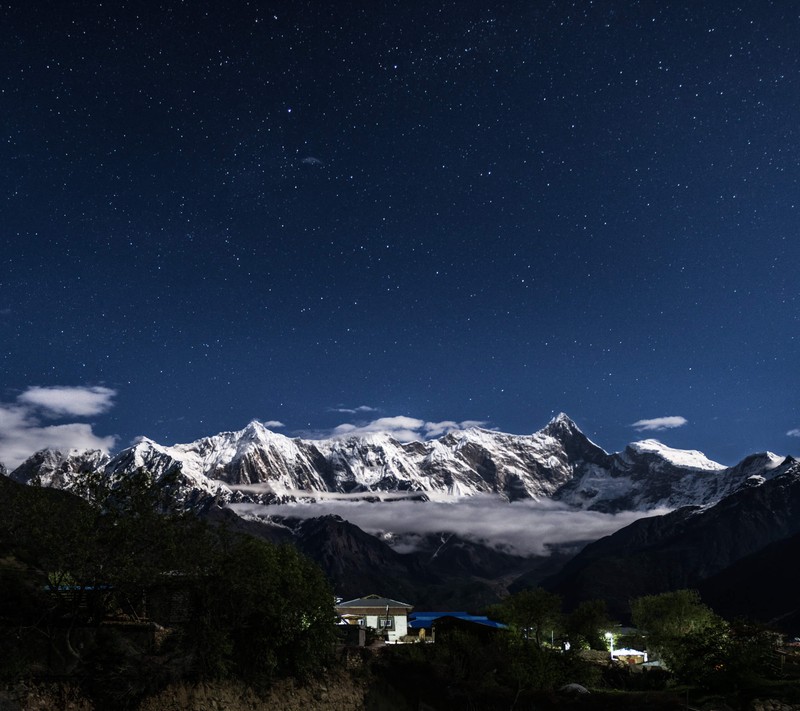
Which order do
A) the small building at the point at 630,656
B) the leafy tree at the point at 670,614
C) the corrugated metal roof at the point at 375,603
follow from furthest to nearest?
the corrugated metal roof at the point at 375,603 < the leafy tree at the point at 670,614 < the small building at the point at 630,656

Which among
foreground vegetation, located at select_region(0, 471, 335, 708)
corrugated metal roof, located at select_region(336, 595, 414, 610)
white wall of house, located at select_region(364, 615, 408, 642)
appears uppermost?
foreground vegetation, located at select_region(0, 471, 335, 708)

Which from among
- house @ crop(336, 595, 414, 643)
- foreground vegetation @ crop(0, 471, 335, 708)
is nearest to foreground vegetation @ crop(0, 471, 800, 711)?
foreground vegetation @ crop(0, 471, 335, 708)

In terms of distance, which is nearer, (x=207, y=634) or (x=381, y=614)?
(x=207, y=634)

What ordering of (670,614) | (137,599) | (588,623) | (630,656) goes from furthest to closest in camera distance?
(670,614)
(588,623)
(630,656)
(137,599)

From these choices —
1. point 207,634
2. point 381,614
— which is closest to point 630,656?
point 381,614

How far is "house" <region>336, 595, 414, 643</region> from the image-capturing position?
10488 centimetres

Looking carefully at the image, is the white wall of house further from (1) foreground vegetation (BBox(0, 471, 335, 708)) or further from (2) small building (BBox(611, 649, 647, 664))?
(1) foreground vegetation (BBox(0, 471, 335, 708))

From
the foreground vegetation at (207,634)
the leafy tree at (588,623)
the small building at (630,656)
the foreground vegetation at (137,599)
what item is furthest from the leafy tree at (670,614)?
the foreground vegetation at (137,599)

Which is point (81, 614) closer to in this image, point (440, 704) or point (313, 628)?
point (313, 628)

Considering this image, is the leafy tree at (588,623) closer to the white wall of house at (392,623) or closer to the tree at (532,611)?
the tree at (532,611)

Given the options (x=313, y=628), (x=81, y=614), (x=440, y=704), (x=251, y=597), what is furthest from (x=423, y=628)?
(x=81, y=614)

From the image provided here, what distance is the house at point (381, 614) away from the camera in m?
105

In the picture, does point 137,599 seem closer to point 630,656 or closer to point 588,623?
point 588,623

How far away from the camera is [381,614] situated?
108812mm
